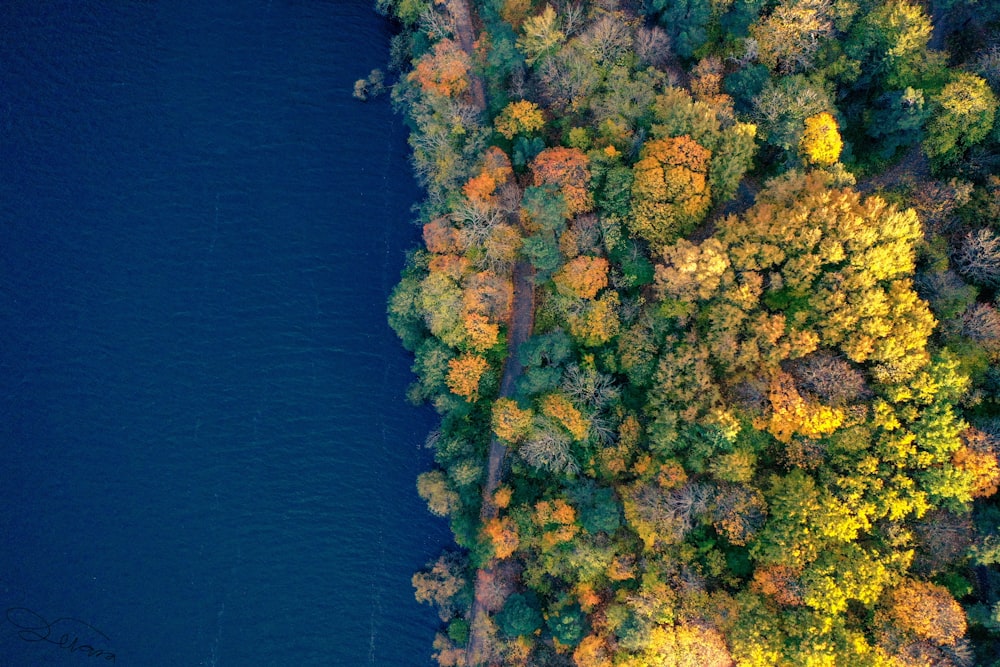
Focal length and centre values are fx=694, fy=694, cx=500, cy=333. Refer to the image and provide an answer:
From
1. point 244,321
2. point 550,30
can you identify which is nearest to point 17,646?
point 244,321

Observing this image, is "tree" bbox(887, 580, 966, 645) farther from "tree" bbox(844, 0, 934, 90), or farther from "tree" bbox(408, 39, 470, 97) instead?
"tree" bbox(408, 39, 470, 97)

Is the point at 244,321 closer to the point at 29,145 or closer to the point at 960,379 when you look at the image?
the point at 29,145

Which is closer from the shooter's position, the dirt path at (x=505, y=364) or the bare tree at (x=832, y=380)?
the bare tree at (x=832, y=380)

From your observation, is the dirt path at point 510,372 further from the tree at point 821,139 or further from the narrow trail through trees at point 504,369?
the tree at point 821,139

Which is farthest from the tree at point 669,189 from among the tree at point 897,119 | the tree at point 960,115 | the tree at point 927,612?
the tree at point 927,612
